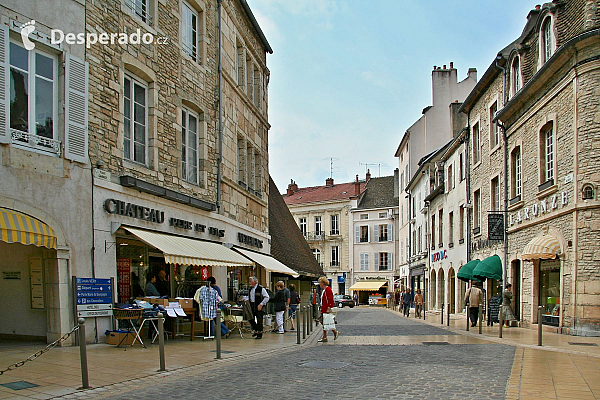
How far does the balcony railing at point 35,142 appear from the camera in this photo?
30.6 feet

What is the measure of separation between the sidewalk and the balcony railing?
326 cm

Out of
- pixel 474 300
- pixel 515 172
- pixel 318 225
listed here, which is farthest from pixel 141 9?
pixel 318 225

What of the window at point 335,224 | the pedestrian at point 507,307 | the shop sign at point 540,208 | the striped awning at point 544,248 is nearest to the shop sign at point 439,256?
the shop sign at point 540,208

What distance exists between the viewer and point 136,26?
1258 centimetres

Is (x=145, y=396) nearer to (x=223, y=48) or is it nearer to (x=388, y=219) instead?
(x=223, y=48)

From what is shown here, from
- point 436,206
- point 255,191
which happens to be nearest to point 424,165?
point 436,206

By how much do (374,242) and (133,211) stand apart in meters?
48.3

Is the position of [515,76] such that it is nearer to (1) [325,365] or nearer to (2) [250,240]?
(2) [250,240]

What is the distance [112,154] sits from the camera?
1152 cm

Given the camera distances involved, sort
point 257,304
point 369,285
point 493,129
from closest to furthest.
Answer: point 257,304 < point 493,129 < point 369,285

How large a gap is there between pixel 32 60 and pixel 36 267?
3.57 metres

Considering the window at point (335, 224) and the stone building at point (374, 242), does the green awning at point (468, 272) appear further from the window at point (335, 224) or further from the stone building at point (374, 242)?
the window at point (335, 224)

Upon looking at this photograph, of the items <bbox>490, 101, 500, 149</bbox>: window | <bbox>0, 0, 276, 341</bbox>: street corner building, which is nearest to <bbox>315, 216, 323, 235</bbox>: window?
<bbox>490, 101, 500, 149</bbox>: window

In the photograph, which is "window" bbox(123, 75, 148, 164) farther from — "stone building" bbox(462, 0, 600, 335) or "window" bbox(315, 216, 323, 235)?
"window" bbox(315, 216, 323, 235)
